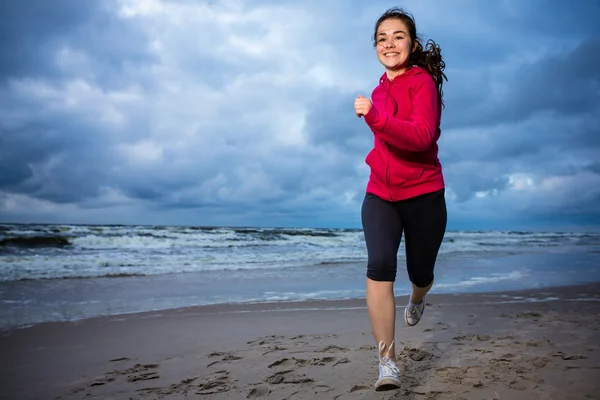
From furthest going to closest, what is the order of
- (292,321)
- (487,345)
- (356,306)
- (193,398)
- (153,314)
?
(356,306), (153,314), (292,321), (487,345), (193,398)

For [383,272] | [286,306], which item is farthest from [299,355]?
[286,306]

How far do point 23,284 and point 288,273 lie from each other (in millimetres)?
5401

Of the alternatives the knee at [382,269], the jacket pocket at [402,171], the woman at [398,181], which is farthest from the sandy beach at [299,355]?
the jacket pocket at [402,171]

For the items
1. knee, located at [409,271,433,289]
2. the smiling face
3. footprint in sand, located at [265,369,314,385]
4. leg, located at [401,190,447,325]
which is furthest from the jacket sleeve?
footprint in sand, located at [265,369,314,385]

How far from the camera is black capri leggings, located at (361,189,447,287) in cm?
257

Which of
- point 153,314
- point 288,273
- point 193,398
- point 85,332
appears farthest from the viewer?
point 288,273

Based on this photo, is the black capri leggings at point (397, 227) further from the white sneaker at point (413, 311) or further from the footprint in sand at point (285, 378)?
the footprint in sand at point (285, 378)

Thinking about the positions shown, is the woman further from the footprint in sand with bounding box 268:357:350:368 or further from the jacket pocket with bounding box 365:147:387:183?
the footprint in sand with bounding box 268:357:350:368

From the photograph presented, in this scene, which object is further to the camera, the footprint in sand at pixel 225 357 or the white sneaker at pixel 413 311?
the footprint in sand at pixel 225 357

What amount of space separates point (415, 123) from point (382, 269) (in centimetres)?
81

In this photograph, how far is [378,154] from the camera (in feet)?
8.92

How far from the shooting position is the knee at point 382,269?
2.55m

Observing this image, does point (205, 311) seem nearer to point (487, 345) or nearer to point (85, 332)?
point (85, 332)

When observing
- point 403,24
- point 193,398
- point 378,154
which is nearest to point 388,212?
point 378,154
